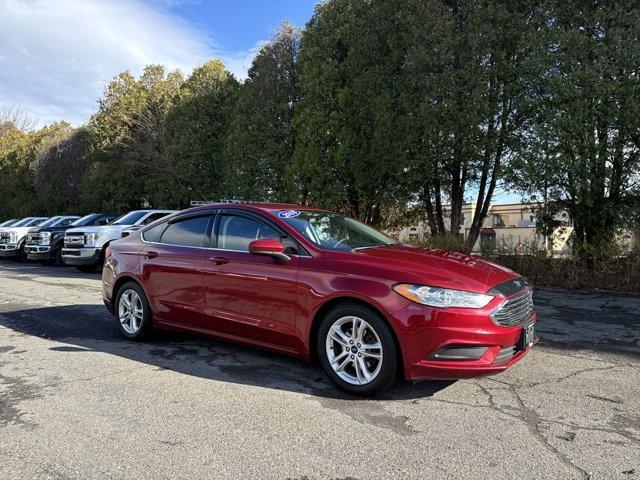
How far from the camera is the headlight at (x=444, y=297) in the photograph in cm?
390

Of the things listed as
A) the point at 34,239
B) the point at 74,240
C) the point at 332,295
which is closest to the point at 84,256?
the point at 74,240

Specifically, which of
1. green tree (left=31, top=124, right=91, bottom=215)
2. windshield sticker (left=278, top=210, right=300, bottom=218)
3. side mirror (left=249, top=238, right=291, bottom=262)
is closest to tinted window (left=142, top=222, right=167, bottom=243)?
windshield sticker (left=278, top=210, right=300, bottom=218)

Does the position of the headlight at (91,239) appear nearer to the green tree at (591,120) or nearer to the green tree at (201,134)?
the green tree at (201,134)

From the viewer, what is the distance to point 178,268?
558cm

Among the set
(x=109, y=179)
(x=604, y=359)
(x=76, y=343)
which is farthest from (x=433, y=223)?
(x=109, y=179)

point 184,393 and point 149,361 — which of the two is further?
point 149,361

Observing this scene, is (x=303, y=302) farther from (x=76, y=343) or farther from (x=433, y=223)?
(x=433, y=223)

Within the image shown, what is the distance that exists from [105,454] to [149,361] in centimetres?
207

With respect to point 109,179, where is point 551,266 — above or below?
below

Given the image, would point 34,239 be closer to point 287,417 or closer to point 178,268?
point 178,268

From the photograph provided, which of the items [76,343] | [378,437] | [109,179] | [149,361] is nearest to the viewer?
[378,437]

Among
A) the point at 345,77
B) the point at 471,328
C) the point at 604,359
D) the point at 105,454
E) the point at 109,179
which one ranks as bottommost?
the point at 105,454

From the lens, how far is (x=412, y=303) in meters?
3.93

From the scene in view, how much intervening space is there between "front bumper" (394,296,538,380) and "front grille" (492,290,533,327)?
7 cm
